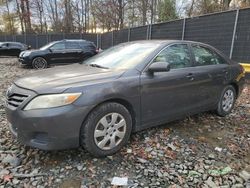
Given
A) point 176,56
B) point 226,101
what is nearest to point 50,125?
point 176,56

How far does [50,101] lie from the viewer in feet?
9.55

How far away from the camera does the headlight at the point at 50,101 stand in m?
2.90

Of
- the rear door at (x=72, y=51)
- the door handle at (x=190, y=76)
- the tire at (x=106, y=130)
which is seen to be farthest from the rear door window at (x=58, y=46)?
the tire at (x=106, y=130)

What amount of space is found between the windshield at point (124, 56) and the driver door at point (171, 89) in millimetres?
224

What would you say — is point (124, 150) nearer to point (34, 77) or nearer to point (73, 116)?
point (73, 116)

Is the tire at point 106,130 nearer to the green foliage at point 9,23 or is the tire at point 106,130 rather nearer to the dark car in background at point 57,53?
the dark car in background at point 57,53

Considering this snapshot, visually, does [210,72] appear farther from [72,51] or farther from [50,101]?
[72,51]

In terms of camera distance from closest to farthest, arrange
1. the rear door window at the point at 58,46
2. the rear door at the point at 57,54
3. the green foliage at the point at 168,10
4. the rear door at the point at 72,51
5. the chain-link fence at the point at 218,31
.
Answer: the chain-link fence at the point at 218,31
the rear door at the point at 57,54
the rear door window at the point at 58,46
the rear door at the point at 72,51
the green foliage at the point at 168,10

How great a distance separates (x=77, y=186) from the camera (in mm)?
2805

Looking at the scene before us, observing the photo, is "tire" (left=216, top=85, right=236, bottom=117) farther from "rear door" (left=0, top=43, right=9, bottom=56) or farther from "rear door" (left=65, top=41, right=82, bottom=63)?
"rear door" (left=0, top=43, right=9, bottom=56)

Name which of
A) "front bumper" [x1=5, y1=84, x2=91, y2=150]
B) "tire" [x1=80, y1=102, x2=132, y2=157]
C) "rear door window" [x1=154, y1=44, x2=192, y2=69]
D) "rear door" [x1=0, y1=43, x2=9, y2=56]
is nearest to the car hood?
"front bumper" [x1=5, y1=84, x2=91, y2=150]

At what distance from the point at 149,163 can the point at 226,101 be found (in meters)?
2.63

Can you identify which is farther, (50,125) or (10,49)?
(10,49)

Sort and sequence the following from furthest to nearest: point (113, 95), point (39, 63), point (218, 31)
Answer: point (39, 63) → point (218, 31) → point (113, 95)
